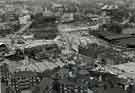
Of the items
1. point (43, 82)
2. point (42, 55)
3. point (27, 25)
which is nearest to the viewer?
point (43, 82)

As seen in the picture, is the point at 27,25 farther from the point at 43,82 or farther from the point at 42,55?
the point at 43,82

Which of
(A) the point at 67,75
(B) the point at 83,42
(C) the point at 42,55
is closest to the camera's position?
(A) the point at 67,75

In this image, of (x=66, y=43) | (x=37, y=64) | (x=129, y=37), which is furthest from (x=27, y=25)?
(x=37, y=64)

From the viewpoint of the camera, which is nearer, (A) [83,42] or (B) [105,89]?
(B) [105,89]

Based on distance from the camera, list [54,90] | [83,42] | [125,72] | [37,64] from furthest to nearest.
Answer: [83,42] → [37,64] → [125,72] → [54,90]

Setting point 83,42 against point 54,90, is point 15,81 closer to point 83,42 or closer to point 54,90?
point 54,90

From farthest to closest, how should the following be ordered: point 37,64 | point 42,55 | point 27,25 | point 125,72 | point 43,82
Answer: point 27,25
point 42,55
point 37,64
point 125,72
point 43,82

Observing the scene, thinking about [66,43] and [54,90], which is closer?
[54,90]

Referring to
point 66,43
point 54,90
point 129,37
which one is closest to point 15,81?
point 54,90
